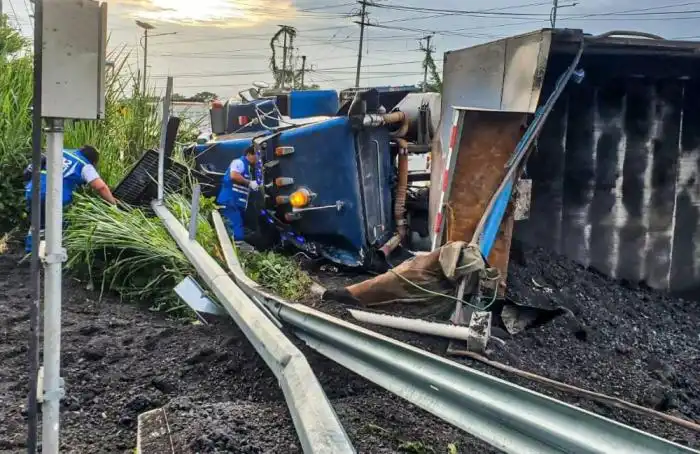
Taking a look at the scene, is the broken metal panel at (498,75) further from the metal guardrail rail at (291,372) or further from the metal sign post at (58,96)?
the metal sign post at (58,96)

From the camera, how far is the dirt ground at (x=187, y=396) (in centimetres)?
260

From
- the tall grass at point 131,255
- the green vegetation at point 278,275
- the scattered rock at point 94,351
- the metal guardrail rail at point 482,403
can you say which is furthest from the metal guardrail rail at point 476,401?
the tall grass at point 131,255

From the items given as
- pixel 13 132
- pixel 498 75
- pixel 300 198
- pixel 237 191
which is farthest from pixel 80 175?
pixel 498 75

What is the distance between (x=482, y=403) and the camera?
219 cm

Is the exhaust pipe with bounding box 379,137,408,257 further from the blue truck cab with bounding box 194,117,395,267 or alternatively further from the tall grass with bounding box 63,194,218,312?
the tall grass with bounding box 63,194,218,312

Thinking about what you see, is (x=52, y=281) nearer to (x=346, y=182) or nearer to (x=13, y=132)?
(x=346, y=182)

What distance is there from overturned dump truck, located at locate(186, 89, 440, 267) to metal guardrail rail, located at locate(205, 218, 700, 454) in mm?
2953

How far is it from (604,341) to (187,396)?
111 inches

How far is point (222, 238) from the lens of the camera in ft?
16.9

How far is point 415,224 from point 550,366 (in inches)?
109

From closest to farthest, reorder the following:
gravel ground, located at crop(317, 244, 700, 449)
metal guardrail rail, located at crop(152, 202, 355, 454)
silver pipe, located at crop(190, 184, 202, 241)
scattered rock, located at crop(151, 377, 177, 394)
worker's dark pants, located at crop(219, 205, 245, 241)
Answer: metal guardrail rail, located at crop(152, 202, 355, 454) → scattered rock, located at crop(151, 377, 177, 394) → gravel ground, located at crop(317, 244, 700, 449) → silver pipe, located at crop(190, 184, 202, 241) → worker's dark pants, located at crop(219, 205, 245, 241)

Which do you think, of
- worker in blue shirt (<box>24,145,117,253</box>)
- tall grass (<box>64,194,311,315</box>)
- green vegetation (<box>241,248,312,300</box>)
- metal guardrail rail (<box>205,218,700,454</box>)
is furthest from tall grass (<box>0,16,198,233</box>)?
metal guardrail rail (<box>205,218,700,454</box>)

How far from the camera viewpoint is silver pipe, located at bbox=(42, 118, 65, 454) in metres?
2.25

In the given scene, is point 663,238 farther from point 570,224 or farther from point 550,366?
point 550,366
